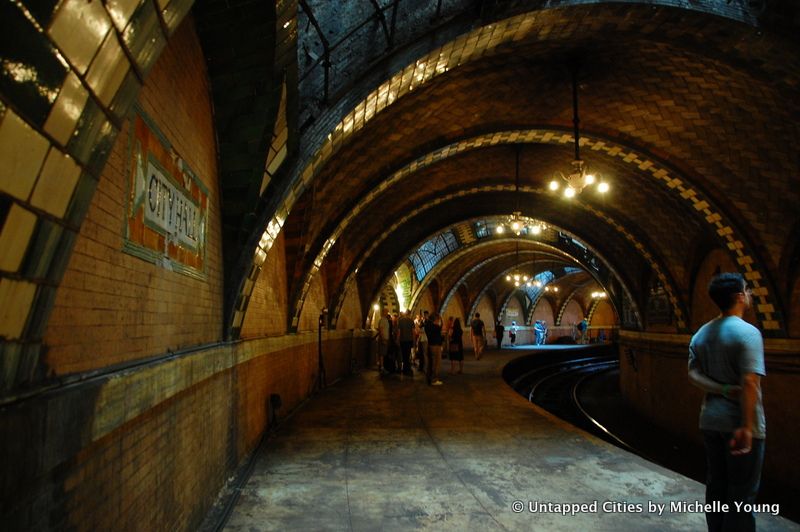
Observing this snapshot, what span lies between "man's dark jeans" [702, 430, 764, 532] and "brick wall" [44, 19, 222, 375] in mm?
3110

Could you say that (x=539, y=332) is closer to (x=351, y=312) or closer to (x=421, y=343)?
(x=351, y=312)

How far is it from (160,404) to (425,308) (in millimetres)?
21142

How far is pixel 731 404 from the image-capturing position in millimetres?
2598

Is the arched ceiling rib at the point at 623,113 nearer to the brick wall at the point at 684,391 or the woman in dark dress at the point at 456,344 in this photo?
the brick wall at the point at 684,391

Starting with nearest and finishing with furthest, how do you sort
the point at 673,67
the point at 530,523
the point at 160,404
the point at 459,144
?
the point at 160,404, the point at 530,523, the point at 673,67, the point at 459,144

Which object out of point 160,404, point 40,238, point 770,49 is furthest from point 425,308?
point 40,238

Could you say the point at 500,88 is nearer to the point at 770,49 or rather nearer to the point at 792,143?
the point at 770,49

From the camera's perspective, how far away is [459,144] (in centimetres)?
866

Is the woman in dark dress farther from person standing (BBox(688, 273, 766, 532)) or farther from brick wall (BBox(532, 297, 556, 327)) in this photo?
brick wall (BBox(532, 297, 556, 327))

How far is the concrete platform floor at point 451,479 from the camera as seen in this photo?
12.1 ft

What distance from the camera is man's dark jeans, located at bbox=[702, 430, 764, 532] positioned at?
8.27ft

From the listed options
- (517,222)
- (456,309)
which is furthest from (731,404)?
(456,309)

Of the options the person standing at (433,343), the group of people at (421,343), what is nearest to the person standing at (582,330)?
the group of people at (421,343)

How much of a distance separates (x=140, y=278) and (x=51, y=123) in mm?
1589
